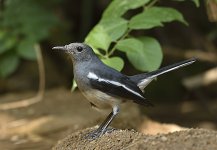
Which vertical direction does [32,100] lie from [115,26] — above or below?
below

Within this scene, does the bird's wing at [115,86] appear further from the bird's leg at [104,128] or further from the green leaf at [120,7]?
the green leaf at [120,7]

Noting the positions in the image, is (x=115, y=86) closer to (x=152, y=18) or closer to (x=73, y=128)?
(x=152, y=18)

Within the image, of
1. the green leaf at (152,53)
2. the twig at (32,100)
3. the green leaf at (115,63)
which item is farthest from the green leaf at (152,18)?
the twig at (32,100)

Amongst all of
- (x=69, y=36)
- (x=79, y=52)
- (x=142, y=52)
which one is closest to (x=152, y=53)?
(x=142, y=52)

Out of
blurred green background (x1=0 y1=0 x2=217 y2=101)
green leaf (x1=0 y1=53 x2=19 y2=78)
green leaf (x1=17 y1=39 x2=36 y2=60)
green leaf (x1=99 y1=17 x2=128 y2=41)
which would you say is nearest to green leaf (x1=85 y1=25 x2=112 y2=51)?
green leaf (x1=99 y1=17 x2=128 y2=41)

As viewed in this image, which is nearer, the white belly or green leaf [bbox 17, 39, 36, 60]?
the white belly

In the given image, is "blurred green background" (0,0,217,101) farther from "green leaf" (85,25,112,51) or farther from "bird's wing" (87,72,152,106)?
"bird's wing" (87,72,152,106)
